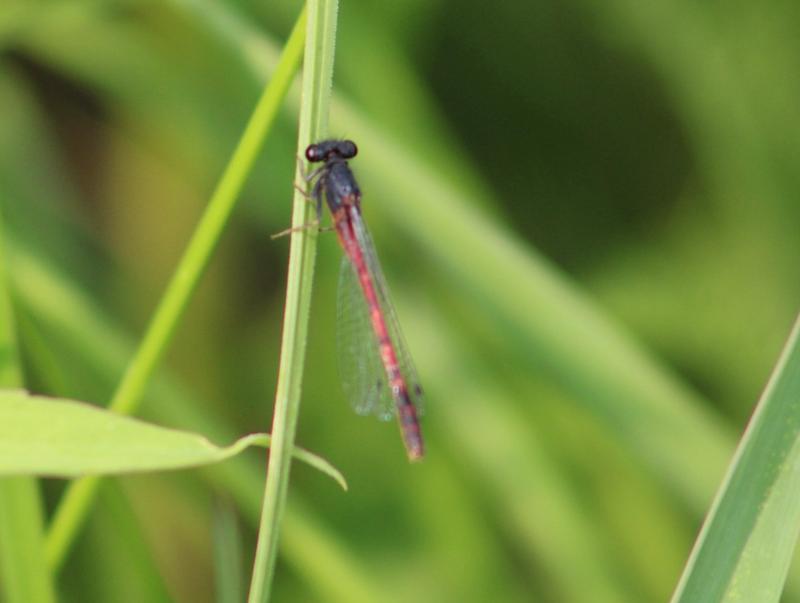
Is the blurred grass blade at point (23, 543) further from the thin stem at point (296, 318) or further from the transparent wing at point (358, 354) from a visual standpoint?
the transparent wing at point (358, 354)

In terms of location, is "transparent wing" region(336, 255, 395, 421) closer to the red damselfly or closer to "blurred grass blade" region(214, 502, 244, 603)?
the red damselfly

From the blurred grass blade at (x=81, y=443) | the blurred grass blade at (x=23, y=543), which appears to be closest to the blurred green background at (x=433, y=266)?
the blurred grass blade at (x=23, y=543)

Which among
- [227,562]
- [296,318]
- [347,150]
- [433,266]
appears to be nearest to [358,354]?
[433,266]

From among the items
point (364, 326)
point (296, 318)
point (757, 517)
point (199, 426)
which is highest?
point (757, 517)

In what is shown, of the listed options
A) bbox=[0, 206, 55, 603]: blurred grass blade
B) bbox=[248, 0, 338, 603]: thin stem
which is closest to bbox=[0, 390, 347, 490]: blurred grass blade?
bbox=[248, 0, 338, 603]: thin stem

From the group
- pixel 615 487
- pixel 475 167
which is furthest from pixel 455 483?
pixel 475 167

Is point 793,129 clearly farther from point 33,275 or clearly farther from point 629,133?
point 33,275

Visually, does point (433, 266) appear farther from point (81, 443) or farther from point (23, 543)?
point (81, 443)
